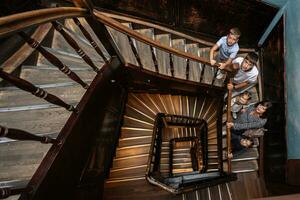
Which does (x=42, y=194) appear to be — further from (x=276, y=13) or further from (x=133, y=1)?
(x=276, y=13)

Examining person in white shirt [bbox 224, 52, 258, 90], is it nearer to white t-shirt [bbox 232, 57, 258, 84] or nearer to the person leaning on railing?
white t-shirt [bbox 232, 57, 258, 84]

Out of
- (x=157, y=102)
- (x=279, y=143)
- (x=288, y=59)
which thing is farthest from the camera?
(x=157, y=102)

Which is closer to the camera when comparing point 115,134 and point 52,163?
point 52,163

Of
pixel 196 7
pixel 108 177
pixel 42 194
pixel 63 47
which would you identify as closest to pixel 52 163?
pixel 42 194

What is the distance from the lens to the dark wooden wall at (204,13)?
5.13 metres

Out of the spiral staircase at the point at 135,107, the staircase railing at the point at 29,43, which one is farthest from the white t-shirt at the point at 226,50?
the staircase railing at the point at 29,43

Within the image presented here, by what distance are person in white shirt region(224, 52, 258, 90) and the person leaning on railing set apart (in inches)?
17.8

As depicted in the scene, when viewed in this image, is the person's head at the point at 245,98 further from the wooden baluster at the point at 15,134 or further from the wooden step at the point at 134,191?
the wooden baluster at the point at 15,134

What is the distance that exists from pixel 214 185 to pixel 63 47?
10.7ft

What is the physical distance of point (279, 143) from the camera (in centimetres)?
463

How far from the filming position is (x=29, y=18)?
167 cm

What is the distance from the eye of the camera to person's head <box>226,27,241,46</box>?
13.4ft

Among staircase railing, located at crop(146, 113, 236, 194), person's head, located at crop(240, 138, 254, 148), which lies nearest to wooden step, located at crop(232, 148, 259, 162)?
staircase railing, located at crop(146, 113, 236, 194)

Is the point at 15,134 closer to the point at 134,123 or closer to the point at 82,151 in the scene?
the point at 82,151
